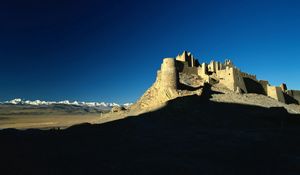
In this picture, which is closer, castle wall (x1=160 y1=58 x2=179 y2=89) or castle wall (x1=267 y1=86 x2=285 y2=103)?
castle wall (x1=160 y1=58 x2=179 y2=89)

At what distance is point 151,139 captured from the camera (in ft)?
65.4

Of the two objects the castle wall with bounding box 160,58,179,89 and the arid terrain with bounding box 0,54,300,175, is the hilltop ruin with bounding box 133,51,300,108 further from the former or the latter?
the arid terrain with bounding box 0,54,300,175

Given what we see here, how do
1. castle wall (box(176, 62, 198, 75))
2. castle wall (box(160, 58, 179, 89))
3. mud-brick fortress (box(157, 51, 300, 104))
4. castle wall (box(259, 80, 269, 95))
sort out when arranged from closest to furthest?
castle wall (box(160, 58, 179, 89))
mud-brick fortress (box(157, 51, 300, 104))
castle wall (box(176, 62, 198, 75))
castle wall (box(259, 80, 269, 95))

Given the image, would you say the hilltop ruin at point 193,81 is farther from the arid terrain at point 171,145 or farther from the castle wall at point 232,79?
the arid terrain at point 171,145

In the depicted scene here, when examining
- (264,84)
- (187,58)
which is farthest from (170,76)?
(264,84)

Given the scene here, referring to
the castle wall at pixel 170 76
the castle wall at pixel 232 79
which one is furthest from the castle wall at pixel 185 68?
the castle wall at pixel 170 76

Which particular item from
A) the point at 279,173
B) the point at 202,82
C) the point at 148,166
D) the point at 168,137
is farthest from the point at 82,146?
the point at 202,82

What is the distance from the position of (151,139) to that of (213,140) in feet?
15.3

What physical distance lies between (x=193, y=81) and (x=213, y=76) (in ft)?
16.3

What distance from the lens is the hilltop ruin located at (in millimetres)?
37094

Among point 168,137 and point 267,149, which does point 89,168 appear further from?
point 267,149

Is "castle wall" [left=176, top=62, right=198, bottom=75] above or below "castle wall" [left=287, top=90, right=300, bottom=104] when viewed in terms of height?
above

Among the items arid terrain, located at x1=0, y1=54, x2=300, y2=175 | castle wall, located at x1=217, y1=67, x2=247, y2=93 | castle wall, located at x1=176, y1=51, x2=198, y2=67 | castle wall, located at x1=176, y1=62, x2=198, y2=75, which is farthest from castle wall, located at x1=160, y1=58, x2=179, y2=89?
castle wall, located at x1=217, y1=67, x2=247, y2=93

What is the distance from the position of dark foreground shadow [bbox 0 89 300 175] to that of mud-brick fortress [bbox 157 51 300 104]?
36.3ft
